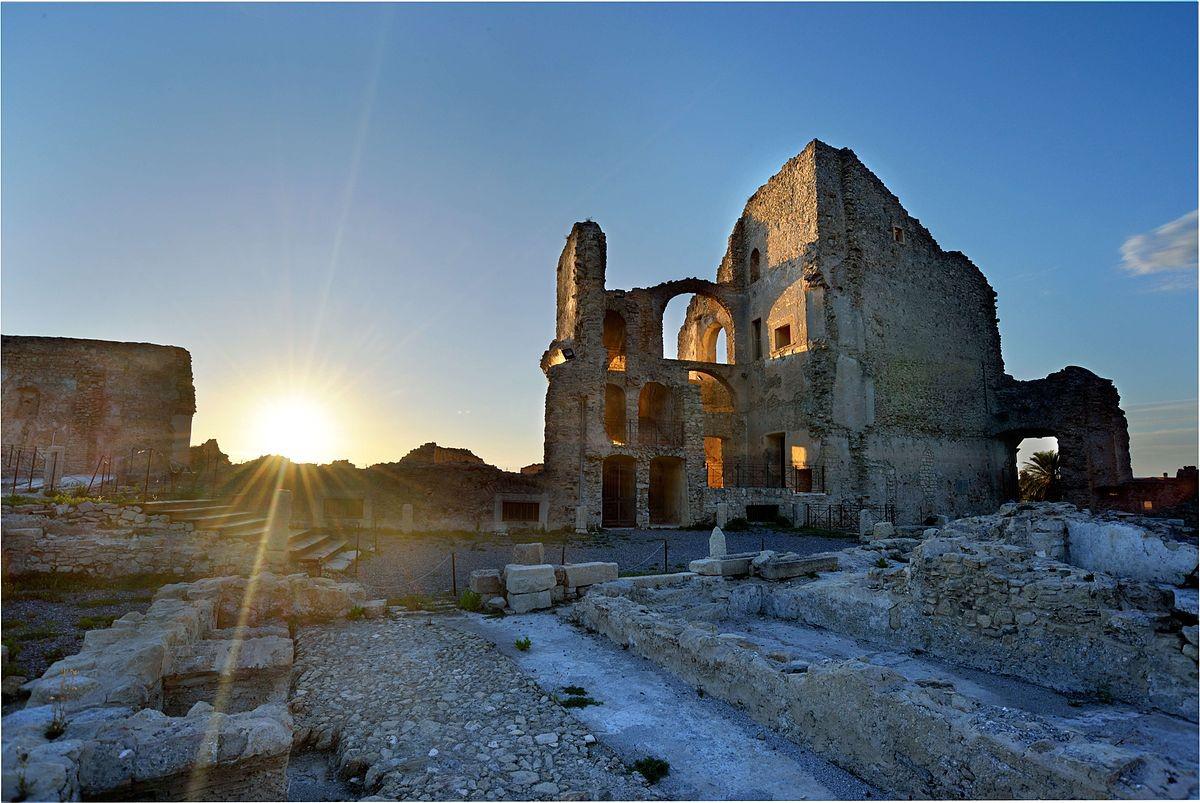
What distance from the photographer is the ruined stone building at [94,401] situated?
76.7ft

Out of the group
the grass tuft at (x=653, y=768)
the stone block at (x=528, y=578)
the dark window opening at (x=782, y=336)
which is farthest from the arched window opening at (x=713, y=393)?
the grass tuft at (x=653, y=768)

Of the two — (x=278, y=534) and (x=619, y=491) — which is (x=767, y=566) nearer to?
(x=278, y=534)

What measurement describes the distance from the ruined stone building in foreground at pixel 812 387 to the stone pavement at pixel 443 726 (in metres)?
16.9

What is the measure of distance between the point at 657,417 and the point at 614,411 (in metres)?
2.44

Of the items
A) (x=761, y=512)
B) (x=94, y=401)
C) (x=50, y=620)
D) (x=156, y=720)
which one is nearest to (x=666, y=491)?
(x=761, y=512)

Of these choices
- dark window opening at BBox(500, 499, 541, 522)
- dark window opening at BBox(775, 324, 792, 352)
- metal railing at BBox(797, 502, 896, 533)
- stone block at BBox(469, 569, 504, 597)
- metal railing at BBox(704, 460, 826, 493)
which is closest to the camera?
stone block at BBox(469, 569, 504, 597)

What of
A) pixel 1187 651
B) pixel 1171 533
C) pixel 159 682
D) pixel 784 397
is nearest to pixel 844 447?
pixel 784 397

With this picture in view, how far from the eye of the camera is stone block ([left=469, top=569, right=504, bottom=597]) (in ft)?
38.5

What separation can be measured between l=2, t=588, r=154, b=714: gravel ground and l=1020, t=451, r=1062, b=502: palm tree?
4231 centimetres

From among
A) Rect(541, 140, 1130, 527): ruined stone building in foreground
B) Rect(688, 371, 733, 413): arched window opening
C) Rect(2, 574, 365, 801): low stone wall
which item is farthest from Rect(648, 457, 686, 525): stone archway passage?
Rect(2, 574, 365, 801): low stone wall

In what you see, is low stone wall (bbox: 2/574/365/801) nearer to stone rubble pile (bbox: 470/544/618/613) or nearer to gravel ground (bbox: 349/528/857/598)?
stone rubble pile (bbox: 470/544/618/613)

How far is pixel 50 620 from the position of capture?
851 centimetres

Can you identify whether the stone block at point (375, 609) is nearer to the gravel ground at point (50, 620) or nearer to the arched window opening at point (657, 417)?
the gravel ground at point (50, 620)

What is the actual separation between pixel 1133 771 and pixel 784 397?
2809 cm
